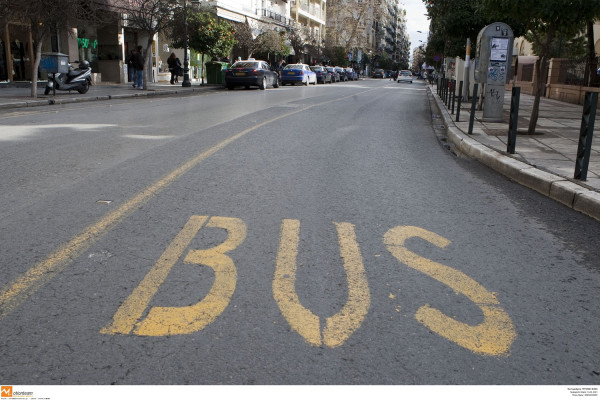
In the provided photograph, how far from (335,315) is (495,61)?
1261cm

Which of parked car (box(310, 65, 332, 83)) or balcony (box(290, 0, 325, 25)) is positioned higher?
balcony (box(290, 0, 325, 25))

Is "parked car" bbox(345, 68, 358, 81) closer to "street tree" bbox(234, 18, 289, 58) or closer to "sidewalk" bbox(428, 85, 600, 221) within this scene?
"street tree" bbox(234, 18, 289, 58)

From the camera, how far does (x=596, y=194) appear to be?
560 centimetres

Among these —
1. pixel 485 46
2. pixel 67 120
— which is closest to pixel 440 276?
pixel 67 120

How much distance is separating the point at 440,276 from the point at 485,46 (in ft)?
38.9

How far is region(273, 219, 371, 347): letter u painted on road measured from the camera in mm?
2840

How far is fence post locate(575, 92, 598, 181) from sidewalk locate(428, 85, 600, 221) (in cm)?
14

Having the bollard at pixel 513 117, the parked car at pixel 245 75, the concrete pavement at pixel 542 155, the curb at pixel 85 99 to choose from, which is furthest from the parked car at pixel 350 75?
the bollard at pixel 513 117

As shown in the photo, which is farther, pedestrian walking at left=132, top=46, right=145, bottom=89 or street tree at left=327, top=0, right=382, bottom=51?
street tree at left=327, top=0, right=382, bottom=51

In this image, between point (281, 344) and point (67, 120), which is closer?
point (281, 344)

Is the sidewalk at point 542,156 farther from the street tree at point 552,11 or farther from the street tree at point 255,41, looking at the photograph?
the street tree at point 255,41

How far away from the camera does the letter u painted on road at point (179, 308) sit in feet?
9.33

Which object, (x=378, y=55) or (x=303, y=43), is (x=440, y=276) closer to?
(x=303, y=43)

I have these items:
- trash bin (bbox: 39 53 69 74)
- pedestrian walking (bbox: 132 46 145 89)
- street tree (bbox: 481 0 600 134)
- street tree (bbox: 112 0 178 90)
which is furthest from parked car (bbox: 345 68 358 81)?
street tree (bbox: 481 0 600 134)
